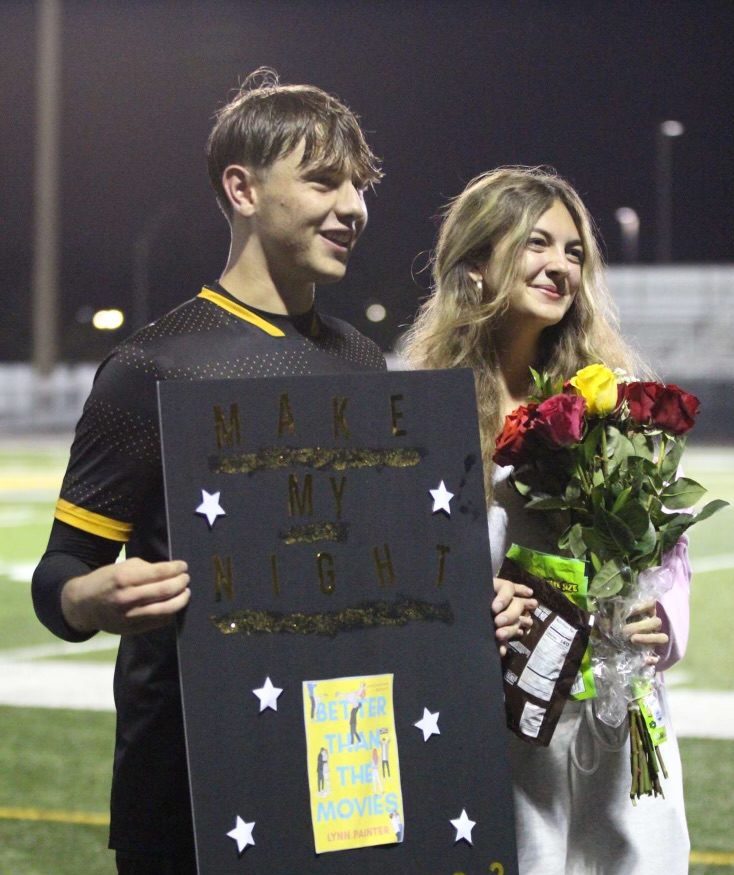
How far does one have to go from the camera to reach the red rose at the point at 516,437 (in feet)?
8.58

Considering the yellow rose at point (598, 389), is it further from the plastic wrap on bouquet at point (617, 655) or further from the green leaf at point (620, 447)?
the plastic wrap on bouquet at point (617, 655)

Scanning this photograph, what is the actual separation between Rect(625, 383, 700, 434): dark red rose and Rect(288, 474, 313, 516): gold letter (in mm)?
687

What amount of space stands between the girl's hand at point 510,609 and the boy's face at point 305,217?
0.58m

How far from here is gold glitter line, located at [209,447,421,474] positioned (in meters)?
2.24

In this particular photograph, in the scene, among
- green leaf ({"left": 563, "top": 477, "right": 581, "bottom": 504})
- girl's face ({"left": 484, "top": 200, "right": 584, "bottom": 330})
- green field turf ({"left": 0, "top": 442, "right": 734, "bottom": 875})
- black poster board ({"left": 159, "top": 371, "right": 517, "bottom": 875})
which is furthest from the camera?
green field turf ({"left": 0, "top": 442, "right": 734, "bottom": 875})

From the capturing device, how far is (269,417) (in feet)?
7.42

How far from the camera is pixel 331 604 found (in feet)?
7.41

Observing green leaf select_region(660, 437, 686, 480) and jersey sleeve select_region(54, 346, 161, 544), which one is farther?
green leaf select_region(660, 437, 686, 480)

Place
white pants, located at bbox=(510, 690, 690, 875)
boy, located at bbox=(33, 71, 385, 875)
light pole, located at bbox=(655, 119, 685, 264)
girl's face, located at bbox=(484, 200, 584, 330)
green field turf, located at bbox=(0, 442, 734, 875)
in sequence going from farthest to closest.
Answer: light pole, located at bbox=(655, 119, 685, 264) → green field turf, located at bbox=(0, 442, 734, 875) → girl's face, located at bbox=(484, 200, 584, 330) → white pants, located at bbox=(510, 690, 690, 875) → boy, located at bbox=(33, 71, 385, 875)

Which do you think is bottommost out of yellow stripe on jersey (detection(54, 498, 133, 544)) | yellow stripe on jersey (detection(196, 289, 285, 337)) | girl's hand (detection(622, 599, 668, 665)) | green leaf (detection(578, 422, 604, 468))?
girl's hand (detection(622, 599, 668, 665))

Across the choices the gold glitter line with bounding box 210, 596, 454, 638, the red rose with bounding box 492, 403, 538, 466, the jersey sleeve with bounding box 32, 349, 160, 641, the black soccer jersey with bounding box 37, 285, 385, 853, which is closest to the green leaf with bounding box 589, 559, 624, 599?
the red rose with bounding box 492, 403, 538, 466

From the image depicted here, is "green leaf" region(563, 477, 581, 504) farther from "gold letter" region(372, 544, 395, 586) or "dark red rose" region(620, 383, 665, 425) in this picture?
"gold letter" region(372, 544, 395, 586)

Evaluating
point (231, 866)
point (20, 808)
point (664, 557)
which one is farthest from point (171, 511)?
point (20, 808)

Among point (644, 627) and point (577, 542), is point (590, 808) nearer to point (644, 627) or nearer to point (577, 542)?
point (644, 627)
